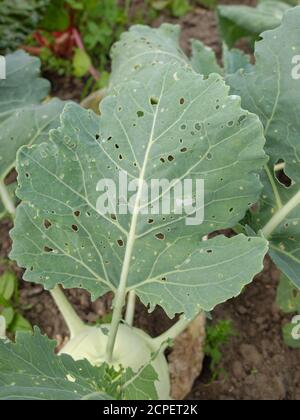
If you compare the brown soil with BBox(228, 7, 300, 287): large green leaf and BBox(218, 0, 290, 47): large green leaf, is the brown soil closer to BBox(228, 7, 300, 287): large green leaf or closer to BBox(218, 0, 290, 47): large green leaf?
BBox(228, 7, 300, 287): large green leaf

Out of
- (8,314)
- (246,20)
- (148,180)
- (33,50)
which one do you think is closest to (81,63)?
(33,50)

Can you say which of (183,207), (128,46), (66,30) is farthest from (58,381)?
(66,30)

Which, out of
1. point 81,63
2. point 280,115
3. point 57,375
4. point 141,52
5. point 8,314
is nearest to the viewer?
point 57,375

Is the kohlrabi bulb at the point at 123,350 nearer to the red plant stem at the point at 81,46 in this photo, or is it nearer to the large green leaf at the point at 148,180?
the large green leaf at the point at 148,180

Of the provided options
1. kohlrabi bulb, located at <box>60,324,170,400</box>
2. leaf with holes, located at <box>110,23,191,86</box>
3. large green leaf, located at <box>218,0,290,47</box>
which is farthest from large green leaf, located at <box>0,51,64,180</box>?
large green leaf, located at <box>218,0,290,47</box>

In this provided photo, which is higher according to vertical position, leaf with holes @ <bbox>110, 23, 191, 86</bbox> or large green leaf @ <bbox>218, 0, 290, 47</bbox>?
leaf with holes @ <bbox>110, 23, 191, 86</bbox>

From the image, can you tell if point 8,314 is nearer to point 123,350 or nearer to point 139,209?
point 123,350

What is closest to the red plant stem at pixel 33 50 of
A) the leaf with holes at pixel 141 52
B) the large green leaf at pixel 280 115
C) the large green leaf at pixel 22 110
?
the large green leaf at pixel 22 110
